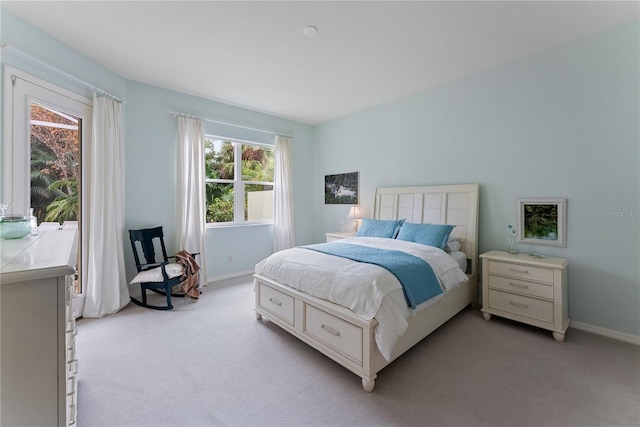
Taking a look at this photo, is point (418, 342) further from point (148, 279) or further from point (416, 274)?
point (148, 279)

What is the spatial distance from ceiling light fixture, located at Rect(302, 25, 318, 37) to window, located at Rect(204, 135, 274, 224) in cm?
238

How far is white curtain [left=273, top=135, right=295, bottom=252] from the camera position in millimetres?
4883

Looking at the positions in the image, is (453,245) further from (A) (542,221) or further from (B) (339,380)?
(B) (339,380)

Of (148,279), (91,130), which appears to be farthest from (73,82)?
(148,279)

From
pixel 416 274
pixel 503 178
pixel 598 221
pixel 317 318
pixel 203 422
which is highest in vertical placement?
pixel 503 178

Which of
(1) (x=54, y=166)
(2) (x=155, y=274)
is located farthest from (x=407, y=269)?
(1) (x=54, y=166)

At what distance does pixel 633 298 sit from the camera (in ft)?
7.82

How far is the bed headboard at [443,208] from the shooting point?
3.23 metres

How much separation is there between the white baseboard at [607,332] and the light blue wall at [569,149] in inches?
1.6

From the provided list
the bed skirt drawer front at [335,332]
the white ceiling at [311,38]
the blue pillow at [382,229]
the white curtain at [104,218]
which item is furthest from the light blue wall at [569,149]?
the white curtain at [104,218]

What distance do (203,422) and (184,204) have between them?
2882mm

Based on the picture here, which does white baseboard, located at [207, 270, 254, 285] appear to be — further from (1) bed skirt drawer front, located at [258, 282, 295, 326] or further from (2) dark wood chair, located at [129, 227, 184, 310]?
(1) bed skirt drawer front, located at [258, 282, 295, 326]

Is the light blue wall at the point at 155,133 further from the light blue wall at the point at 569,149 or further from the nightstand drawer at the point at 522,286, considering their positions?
the nightstand drawer at the point at 522,286

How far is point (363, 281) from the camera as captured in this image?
197 centimetres
